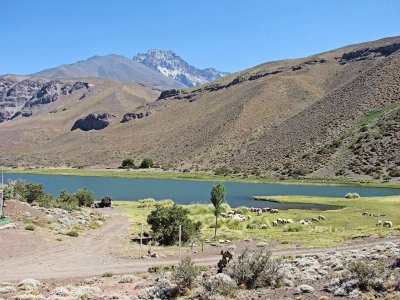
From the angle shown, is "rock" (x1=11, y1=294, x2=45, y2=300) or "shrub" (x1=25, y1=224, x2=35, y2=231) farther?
"shrub" (x1=25, y1=224, x2=35, y2=231)

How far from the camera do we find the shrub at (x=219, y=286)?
16188 millimetres

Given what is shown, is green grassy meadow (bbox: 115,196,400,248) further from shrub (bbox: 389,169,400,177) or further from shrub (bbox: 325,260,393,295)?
shrub (bbox: 389,169,400,177)

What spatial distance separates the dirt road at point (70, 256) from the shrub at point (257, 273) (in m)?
5.98

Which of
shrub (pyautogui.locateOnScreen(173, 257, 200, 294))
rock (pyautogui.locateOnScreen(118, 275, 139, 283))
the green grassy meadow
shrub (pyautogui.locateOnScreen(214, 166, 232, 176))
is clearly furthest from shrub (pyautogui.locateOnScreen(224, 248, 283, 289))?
shrub (pyautogui.locateOnScreen(214, 166, 232, 176))

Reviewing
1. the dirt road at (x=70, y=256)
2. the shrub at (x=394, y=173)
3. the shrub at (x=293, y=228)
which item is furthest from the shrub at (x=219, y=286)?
the shrub at (x=394, y=173)

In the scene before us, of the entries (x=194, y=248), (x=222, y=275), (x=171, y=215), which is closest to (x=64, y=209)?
(x=171, y=215)

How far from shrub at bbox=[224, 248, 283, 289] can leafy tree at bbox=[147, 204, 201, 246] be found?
1467 centimetres

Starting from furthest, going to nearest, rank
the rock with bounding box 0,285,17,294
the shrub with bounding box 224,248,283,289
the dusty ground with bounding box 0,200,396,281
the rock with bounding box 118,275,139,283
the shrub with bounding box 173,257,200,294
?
the dusty ground with bounding box 0,200,396,281
the rock with bounding box 118,275,139,283
the shrub with bounding box 224,248,283,289
the rock with bounding box 0,285,17,294
the shrub with bounding box 173,257,200,294

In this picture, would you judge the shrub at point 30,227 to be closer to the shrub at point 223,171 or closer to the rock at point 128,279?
the rock at point 128,279

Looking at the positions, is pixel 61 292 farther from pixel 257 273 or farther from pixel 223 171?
pixel 223 171

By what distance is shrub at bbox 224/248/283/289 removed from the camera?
711 inches

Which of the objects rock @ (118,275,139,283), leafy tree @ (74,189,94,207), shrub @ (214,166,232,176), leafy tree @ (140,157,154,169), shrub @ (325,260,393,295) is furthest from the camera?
leafy tree @ (140,157,154,169)

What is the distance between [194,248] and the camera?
30047 mm

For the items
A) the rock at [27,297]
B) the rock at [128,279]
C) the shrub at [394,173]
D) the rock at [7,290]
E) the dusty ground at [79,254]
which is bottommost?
the dusty ground at [79,254]
